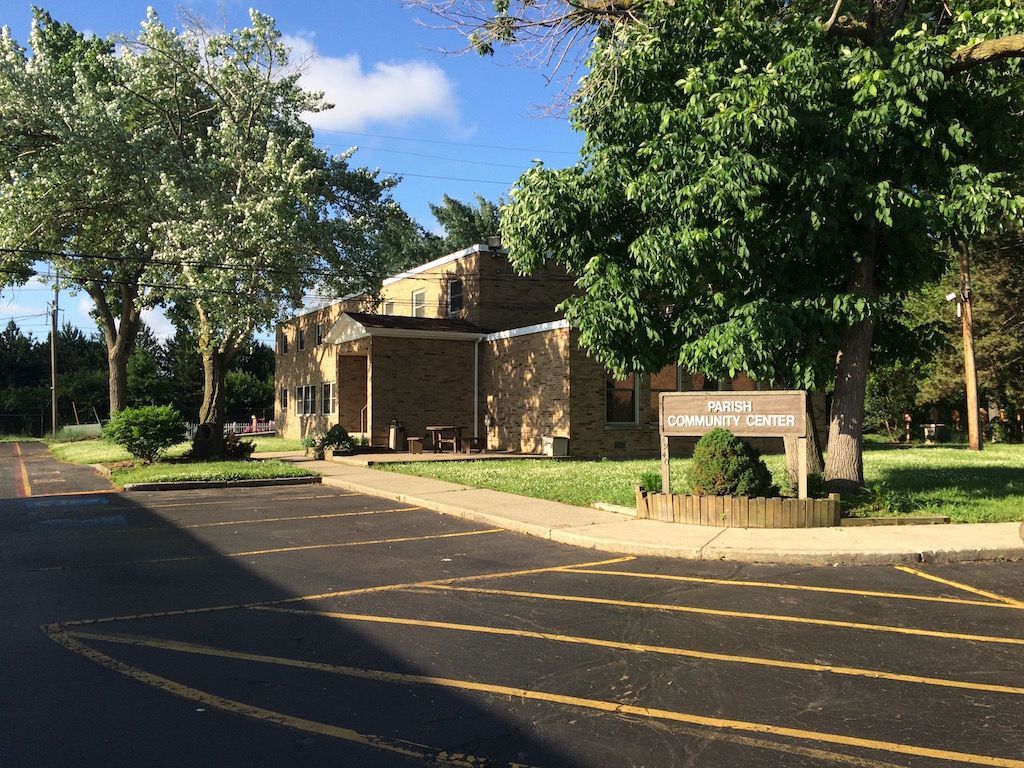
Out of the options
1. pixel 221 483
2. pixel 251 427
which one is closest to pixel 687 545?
pixel 221 483

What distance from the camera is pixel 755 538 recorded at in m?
9.64

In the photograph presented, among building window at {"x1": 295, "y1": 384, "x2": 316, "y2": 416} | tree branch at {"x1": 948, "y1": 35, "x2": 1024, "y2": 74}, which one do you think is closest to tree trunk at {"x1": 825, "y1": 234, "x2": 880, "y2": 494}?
tree branch at {"x1": 948, "y1": 35, "x2": 1024, "y2": 74}

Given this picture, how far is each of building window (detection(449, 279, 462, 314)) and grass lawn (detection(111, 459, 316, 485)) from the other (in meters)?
11.6

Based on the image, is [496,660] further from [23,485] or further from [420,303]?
[420,303]

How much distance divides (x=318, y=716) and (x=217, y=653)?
5.06 ft

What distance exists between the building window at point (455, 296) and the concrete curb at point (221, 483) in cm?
1370

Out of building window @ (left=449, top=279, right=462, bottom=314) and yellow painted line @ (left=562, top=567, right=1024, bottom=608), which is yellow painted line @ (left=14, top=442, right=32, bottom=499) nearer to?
yellow painted line @ (left=562, top=567, right=1024, bottom=608)

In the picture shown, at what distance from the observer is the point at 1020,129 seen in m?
12.4

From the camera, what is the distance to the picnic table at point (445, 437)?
975 inches

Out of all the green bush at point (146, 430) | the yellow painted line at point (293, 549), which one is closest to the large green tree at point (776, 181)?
the yellow painted line at point (293, 549)

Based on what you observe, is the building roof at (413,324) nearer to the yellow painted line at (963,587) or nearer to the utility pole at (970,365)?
the utility pole at (970,365)

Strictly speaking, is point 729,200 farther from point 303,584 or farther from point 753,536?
point 303,584

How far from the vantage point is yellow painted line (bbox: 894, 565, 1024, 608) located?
23.2 ft

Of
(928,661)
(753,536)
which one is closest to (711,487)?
(753,536)
